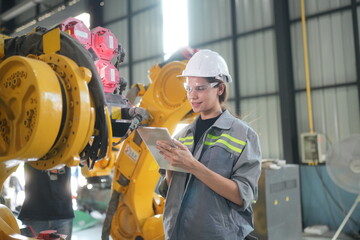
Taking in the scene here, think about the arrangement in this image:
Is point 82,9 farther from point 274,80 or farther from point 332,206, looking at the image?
point 332,206

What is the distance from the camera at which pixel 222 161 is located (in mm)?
1821

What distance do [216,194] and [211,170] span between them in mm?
134

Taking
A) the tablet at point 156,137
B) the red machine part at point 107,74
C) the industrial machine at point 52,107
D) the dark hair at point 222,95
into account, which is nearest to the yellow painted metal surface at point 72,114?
the industrial machine at point 52,107

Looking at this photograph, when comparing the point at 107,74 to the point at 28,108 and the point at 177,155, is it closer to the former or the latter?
the point at 28,108

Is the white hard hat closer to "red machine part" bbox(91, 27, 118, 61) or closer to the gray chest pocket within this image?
the gray chest pocket

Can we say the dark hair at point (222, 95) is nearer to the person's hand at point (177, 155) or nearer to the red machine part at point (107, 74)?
the person's hand at point (177, 155)

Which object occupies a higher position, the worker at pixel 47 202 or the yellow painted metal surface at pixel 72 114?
the yellow painted metal surface at pixel 72 114

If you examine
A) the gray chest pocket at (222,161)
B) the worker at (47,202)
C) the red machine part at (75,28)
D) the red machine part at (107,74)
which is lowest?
the worker at (47,202)

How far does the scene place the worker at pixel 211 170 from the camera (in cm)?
175

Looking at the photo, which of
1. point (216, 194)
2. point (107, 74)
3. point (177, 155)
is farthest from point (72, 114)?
point (107, 74)

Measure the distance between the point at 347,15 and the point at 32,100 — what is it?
6346 millimetres

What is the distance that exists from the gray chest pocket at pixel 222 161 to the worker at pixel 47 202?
1535mm

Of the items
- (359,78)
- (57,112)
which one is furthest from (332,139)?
(57,112)

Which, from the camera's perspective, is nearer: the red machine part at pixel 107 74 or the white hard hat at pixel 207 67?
the white hard hat at pixel 207 67
